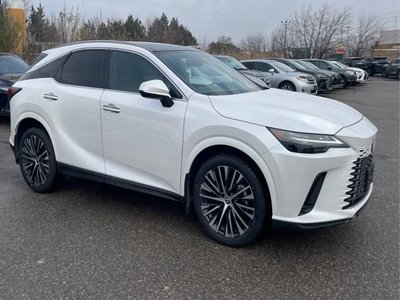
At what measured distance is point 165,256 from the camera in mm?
3199

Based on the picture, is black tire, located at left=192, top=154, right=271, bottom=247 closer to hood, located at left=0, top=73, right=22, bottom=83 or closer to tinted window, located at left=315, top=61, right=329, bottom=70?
hood, located at left=0, top=73, right=22, bottom=83

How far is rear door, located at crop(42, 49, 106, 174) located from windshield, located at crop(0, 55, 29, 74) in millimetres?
5940

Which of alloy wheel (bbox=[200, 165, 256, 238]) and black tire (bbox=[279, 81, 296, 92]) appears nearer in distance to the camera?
alloy wheel (bbox=[200, 165, 256, 238])

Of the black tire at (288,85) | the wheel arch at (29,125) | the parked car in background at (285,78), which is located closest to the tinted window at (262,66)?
the parked car in background at (285,78)

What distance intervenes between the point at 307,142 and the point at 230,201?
84cm

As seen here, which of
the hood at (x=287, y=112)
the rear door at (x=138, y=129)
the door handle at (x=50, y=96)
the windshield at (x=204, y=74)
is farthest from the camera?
the door handle at (x=50, y=96)

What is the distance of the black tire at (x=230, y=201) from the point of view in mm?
3141

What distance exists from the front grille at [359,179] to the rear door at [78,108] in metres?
2.41

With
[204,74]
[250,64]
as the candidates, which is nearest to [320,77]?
[250,64]

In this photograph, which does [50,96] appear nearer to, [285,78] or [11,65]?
[11,65]

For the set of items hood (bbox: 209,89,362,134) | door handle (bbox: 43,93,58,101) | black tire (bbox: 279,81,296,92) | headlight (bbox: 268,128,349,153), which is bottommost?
black tire (bbox: 279,81,296,92)

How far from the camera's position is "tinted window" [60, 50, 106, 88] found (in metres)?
4.07

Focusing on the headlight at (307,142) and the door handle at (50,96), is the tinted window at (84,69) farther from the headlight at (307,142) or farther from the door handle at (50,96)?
the headlight at (307,142)

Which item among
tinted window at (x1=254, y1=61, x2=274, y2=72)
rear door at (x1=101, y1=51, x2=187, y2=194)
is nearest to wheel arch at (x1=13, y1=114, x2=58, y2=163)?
rear door at (x1=101, y1=51, x2=187, y2=194)
